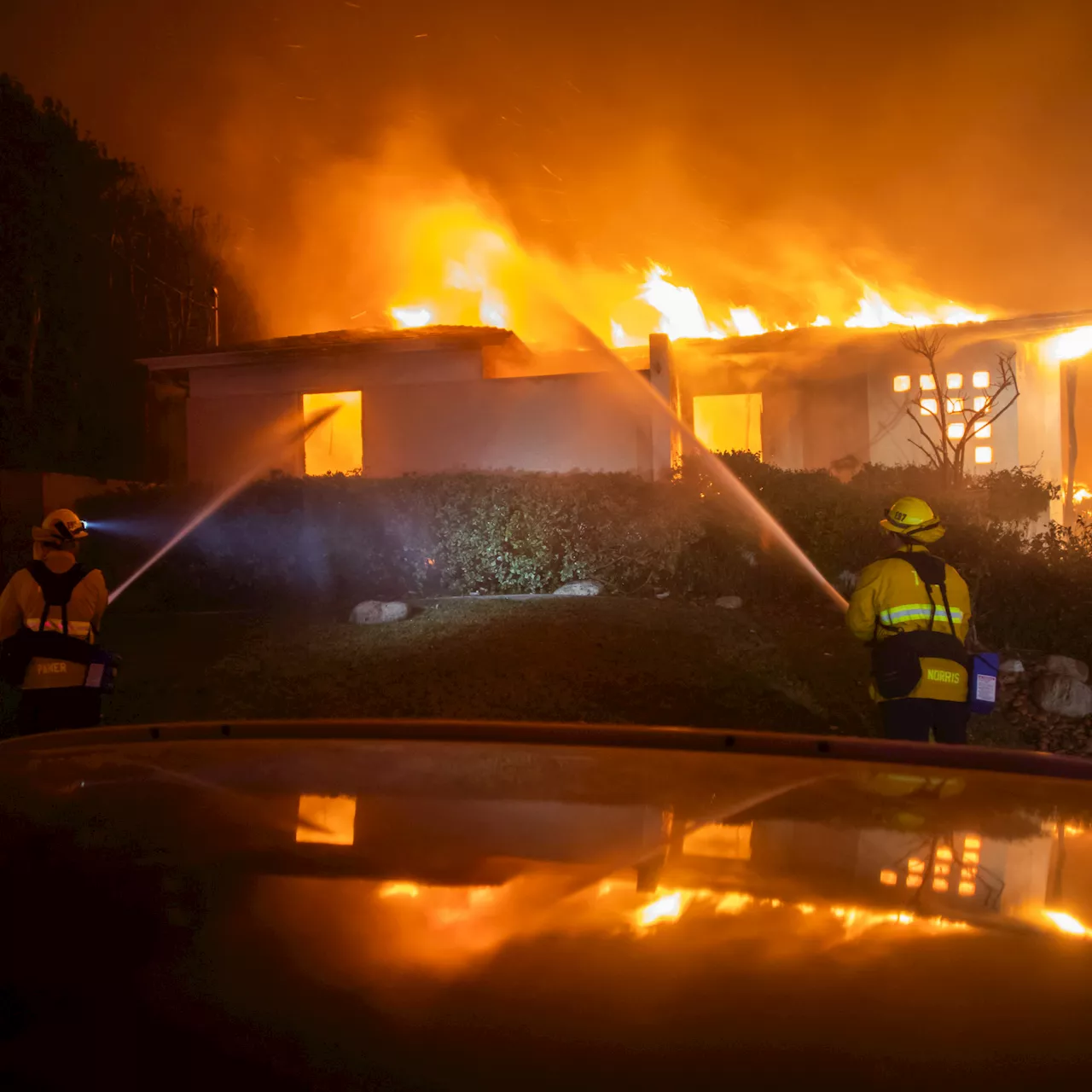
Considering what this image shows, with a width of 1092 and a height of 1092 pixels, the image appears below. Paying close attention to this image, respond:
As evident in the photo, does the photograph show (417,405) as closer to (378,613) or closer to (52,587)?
(378,613)

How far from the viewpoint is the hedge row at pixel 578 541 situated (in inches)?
376

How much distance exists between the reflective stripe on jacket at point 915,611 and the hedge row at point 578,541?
16.2 feet

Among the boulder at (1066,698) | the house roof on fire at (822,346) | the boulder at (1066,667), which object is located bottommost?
the boulder at (1066,698)

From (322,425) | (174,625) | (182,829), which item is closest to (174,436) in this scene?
(322,425)

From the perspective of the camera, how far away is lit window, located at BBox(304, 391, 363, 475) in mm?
16797

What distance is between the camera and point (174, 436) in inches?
882

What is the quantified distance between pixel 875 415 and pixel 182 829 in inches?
583

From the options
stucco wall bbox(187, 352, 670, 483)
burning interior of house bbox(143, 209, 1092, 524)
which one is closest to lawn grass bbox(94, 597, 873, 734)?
stucco wall bbox(187, 352, 670, 483)

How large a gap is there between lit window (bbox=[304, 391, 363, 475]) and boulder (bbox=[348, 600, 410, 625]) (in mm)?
6427

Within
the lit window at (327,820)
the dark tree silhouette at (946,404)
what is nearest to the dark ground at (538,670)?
the lit window at (327,820)

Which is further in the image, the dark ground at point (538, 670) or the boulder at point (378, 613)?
the boulder at point (378, 613)

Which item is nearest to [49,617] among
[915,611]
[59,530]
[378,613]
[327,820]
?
[59,530]

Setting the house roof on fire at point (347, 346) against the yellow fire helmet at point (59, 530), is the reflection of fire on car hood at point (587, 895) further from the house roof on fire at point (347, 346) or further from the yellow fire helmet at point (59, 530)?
the house roof on fire at point (347, 346)

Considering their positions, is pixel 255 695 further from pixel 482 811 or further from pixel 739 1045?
pixel 739 1045
